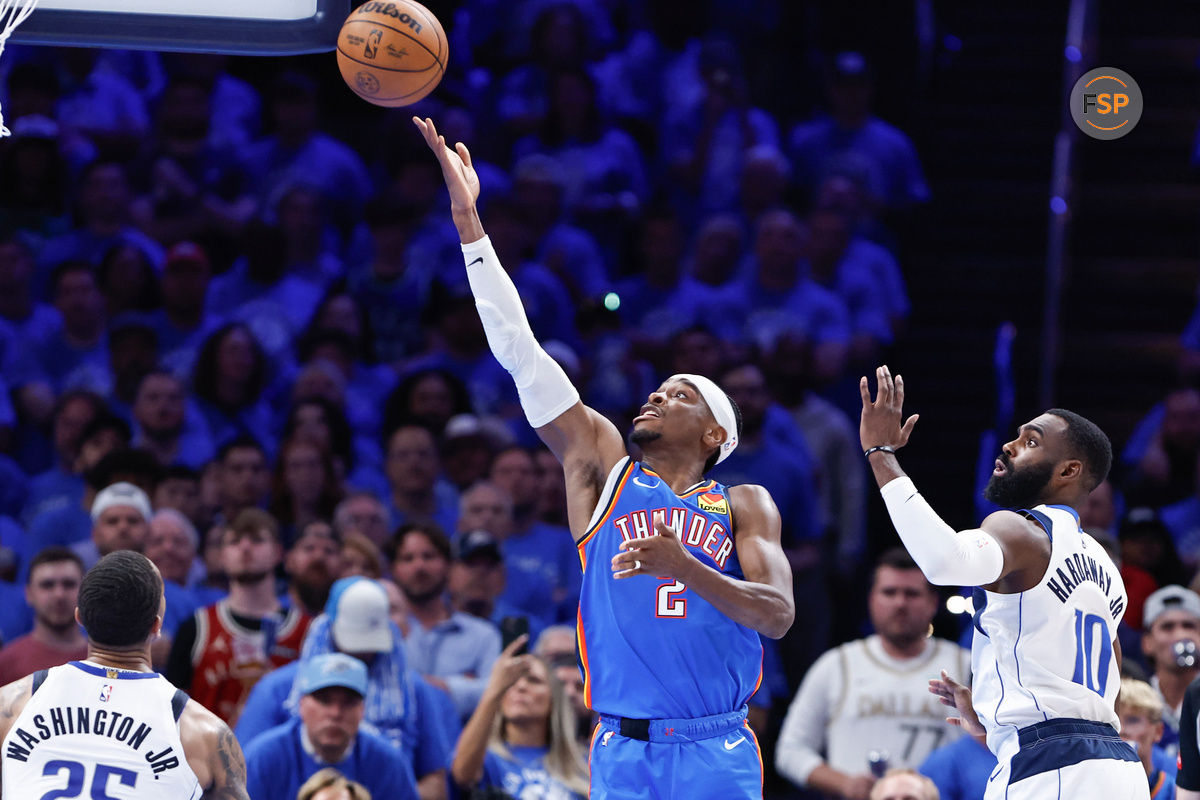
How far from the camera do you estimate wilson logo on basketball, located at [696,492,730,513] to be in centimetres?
576

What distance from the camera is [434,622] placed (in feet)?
28.5

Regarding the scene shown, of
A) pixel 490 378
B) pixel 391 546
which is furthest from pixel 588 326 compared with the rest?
pixel 391 546

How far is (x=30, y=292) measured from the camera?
1093 cm

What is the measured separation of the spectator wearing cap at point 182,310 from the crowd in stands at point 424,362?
0.02m

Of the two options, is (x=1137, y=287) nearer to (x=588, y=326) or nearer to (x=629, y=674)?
(x=588, y=326)

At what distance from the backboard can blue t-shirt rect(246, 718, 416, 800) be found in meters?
3.19

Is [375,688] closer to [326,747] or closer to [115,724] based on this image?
[326,747]

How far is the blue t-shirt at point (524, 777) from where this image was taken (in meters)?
7.52

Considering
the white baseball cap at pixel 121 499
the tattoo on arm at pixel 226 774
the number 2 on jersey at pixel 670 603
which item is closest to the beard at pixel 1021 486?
the number 2 on jersey at pixel 670 603

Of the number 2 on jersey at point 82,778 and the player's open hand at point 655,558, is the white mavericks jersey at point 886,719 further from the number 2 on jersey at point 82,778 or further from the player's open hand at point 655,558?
the number 2 on jersey at point 82,778

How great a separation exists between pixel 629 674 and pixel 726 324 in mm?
5972

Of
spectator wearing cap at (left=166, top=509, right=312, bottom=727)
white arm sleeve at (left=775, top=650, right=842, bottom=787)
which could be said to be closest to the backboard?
spectator wearing cap at (left=166, top=509, right=312, bottom=727)

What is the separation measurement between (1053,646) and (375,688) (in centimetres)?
348

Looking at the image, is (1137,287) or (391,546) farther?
(1137,287)
